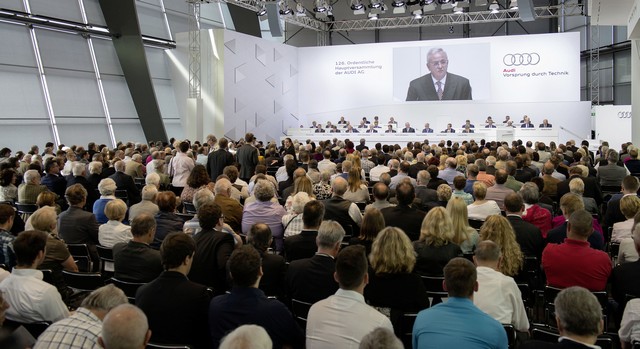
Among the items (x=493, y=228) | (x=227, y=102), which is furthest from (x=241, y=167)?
(x=227, y=102)

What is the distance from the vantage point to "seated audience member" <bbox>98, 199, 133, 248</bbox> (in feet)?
18.6

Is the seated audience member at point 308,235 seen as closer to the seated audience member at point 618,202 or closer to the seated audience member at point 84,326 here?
the seated audience member at point 84,326

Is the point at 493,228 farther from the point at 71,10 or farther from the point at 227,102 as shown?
the point at 227,102

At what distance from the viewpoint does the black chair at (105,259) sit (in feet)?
17.8

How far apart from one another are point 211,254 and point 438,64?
67.2ft

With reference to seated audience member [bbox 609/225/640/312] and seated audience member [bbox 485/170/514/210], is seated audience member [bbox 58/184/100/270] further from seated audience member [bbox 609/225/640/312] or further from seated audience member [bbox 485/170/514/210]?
seated audience member [bbox 485/170/514/210]

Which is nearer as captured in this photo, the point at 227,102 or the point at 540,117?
the point at 227,102

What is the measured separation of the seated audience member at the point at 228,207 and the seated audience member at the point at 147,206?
2.34ft

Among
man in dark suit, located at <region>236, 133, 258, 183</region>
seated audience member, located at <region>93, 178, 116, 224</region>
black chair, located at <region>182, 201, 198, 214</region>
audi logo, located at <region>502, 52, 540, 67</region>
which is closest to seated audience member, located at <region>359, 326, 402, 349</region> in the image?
seated audience member, located at <region>93, 178, 116, 224</region>

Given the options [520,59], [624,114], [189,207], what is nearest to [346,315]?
→ [189,207]

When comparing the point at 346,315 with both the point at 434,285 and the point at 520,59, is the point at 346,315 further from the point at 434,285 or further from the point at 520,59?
the point at 520,59

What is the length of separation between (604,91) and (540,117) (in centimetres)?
392

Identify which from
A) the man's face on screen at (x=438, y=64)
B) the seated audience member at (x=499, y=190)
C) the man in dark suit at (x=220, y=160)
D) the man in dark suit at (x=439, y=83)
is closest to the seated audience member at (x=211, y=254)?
the seated audience member at (x=499, y=190)

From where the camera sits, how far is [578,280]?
176 inches
